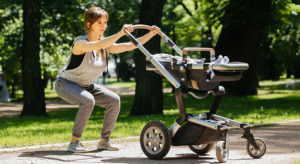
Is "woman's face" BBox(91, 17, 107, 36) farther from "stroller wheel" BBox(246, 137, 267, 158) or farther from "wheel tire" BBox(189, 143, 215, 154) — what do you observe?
"stroller wheel" BBox(246, 137, 267, 158)

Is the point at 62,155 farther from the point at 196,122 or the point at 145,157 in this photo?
the point at 196,122

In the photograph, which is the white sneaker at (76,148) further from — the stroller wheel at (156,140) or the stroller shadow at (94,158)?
the stroller wheel at (156,140)

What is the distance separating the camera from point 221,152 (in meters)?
4.22

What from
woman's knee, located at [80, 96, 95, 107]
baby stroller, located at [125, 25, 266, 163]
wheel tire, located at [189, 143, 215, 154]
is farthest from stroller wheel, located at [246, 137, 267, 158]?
woman's knee, located at [80, 96, 95, 107]

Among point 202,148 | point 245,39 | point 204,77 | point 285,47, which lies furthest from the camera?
Answer: point 285,47

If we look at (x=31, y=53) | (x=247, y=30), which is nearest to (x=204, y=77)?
(x=31, y=53)

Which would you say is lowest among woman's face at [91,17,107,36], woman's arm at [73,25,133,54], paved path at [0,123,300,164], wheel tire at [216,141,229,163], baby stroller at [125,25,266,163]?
paved path at [0,123,300,164]

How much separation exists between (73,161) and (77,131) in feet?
1.76

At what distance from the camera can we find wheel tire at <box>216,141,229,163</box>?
13.9 feet

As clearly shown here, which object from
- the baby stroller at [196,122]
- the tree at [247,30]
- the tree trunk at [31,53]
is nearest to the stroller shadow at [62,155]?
the baby stroller at [196,122]

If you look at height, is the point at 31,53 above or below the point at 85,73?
above

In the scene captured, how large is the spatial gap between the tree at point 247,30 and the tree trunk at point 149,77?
591cm

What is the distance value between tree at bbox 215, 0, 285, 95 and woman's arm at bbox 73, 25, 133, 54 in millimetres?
11655

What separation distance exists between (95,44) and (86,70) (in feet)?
1.44
